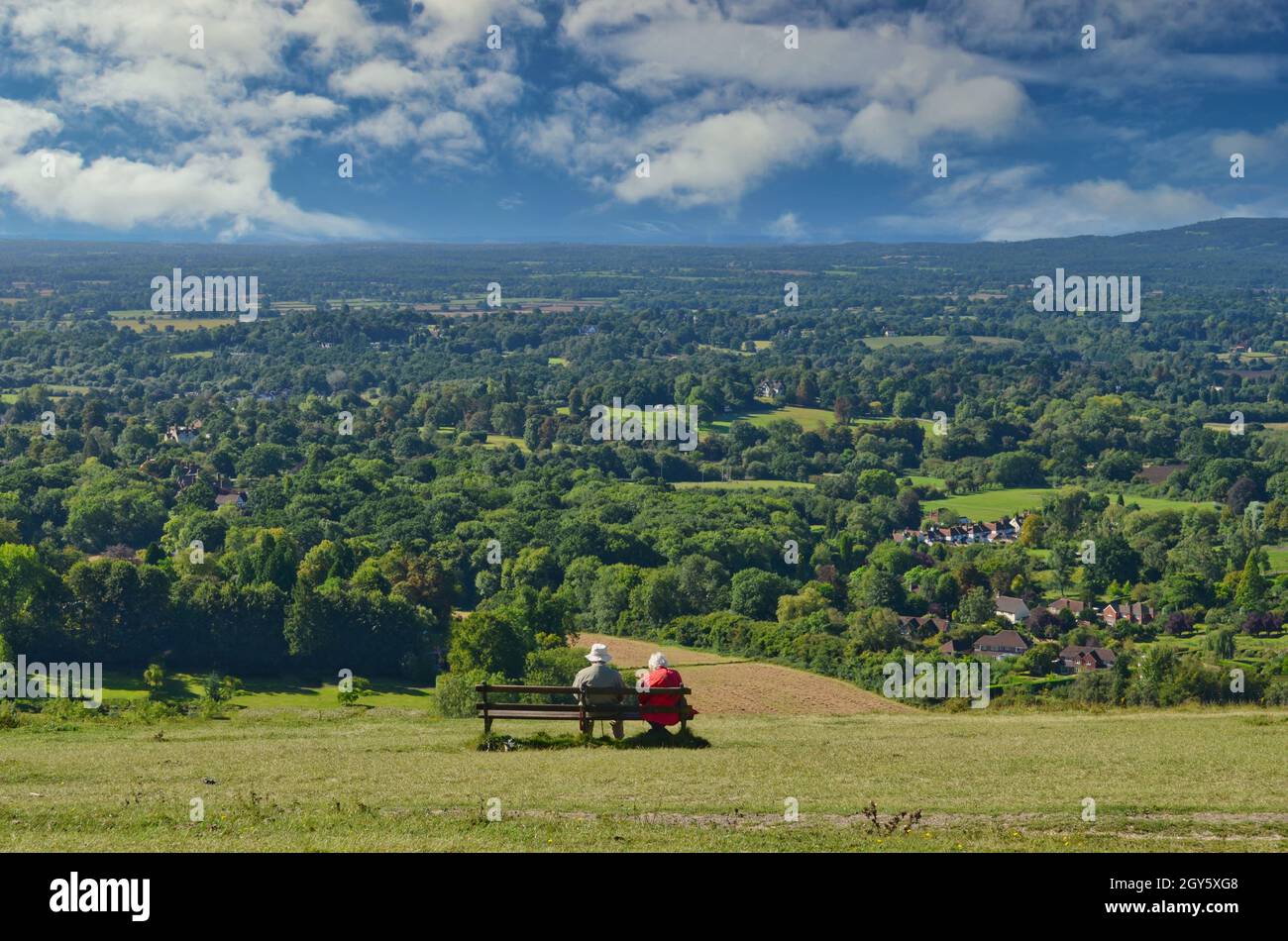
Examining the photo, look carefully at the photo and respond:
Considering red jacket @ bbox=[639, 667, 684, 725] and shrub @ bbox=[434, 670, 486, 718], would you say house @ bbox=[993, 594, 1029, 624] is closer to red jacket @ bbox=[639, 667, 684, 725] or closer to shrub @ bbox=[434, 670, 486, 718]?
shrub @ bbox=[434, 670, 486, 718]

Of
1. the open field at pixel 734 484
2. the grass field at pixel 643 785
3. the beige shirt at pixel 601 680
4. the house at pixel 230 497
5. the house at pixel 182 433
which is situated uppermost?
the house at pixel 182 433

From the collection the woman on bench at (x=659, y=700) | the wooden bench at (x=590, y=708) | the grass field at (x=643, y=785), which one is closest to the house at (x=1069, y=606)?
the grass field at (x=643, y=785)

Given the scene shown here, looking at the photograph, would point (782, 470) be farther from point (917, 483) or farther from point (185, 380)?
point (185, 380)

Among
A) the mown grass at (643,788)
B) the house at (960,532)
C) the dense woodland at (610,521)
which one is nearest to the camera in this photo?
the mown grass at (643,788)

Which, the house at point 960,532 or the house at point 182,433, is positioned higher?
the house at point 182,433

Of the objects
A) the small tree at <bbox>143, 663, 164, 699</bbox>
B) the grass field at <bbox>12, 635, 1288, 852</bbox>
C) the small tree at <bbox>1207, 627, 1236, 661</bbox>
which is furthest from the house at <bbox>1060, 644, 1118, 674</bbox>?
the small tree at <bbox>143, 663, 164, 699</bbox>

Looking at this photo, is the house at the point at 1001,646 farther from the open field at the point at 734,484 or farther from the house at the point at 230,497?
the house at the point at 230,497
